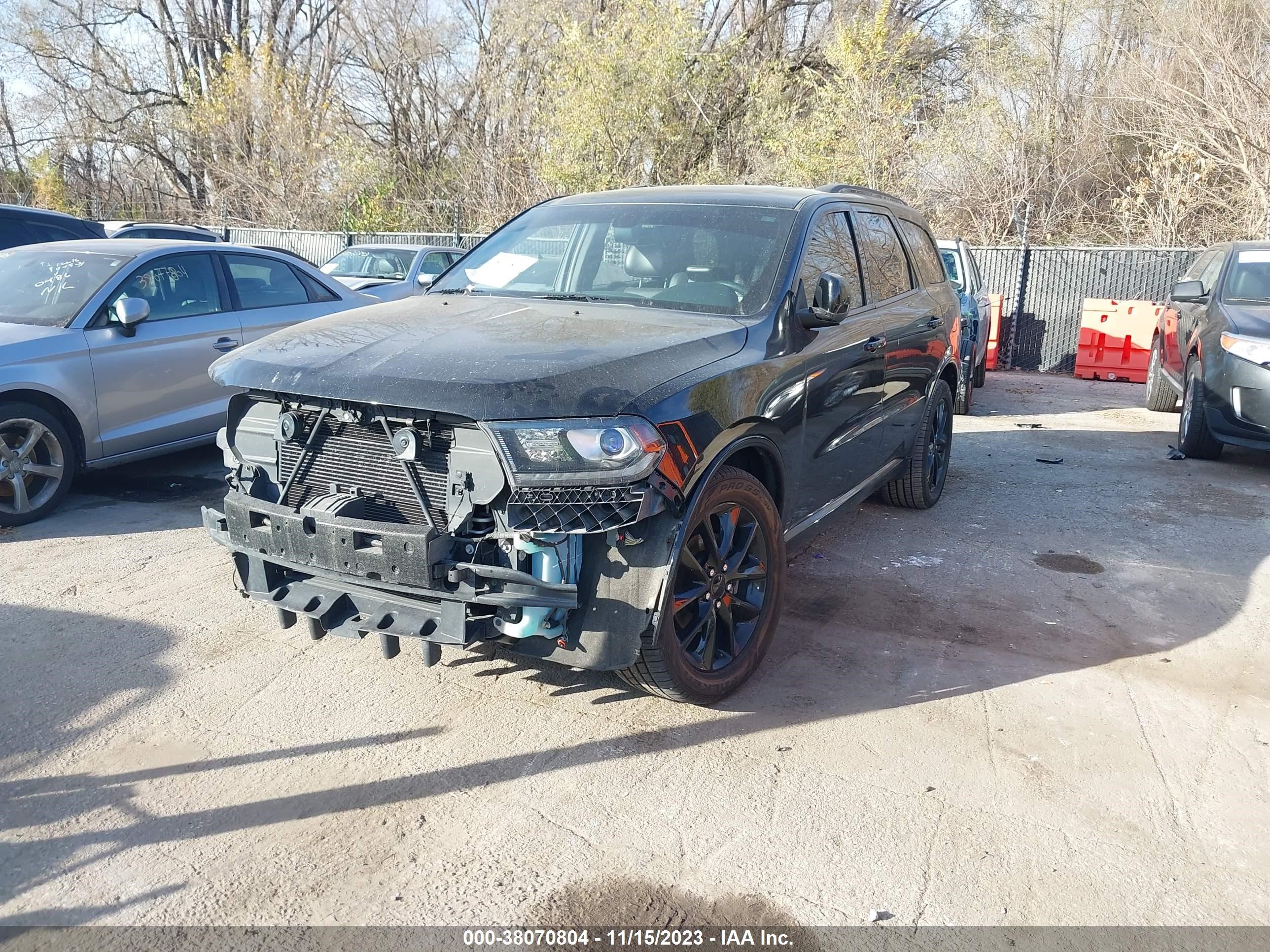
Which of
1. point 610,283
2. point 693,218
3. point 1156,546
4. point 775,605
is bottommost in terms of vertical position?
point 1156,546

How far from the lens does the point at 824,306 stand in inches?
168

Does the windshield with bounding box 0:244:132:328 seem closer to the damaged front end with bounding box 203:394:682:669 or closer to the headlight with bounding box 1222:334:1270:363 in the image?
the damaged front end with bounding box 203:394:682:669

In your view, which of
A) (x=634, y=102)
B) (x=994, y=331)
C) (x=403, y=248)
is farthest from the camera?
(x=634, y=102)

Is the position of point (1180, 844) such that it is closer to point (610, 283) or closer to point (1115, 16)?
point (610, 283)

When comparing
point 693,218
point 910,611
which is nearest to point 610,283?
point 693,218

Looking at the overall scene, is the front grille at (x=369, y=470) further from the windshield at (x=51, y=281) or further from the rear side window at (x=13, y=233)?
the rear side window at (x=13, y=233)

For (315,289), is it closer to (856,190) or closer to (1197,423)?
(856,190)

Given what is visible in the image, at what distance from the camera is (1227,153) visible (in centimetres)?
1658

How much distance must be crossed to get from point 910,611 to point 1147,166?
54.4 ft

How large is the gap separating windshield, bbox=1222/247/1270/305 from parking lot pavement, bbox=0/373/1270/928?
3.92 metres

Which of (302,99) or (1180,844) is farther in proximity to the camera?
(302,99)

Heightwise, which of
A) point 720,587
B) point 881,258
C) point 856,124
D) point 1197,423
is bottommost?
point 1197,423

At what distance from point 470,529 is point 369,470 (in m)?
0.47

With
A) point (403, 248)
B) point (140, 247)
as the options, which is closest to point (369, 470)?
point (140, 247)
